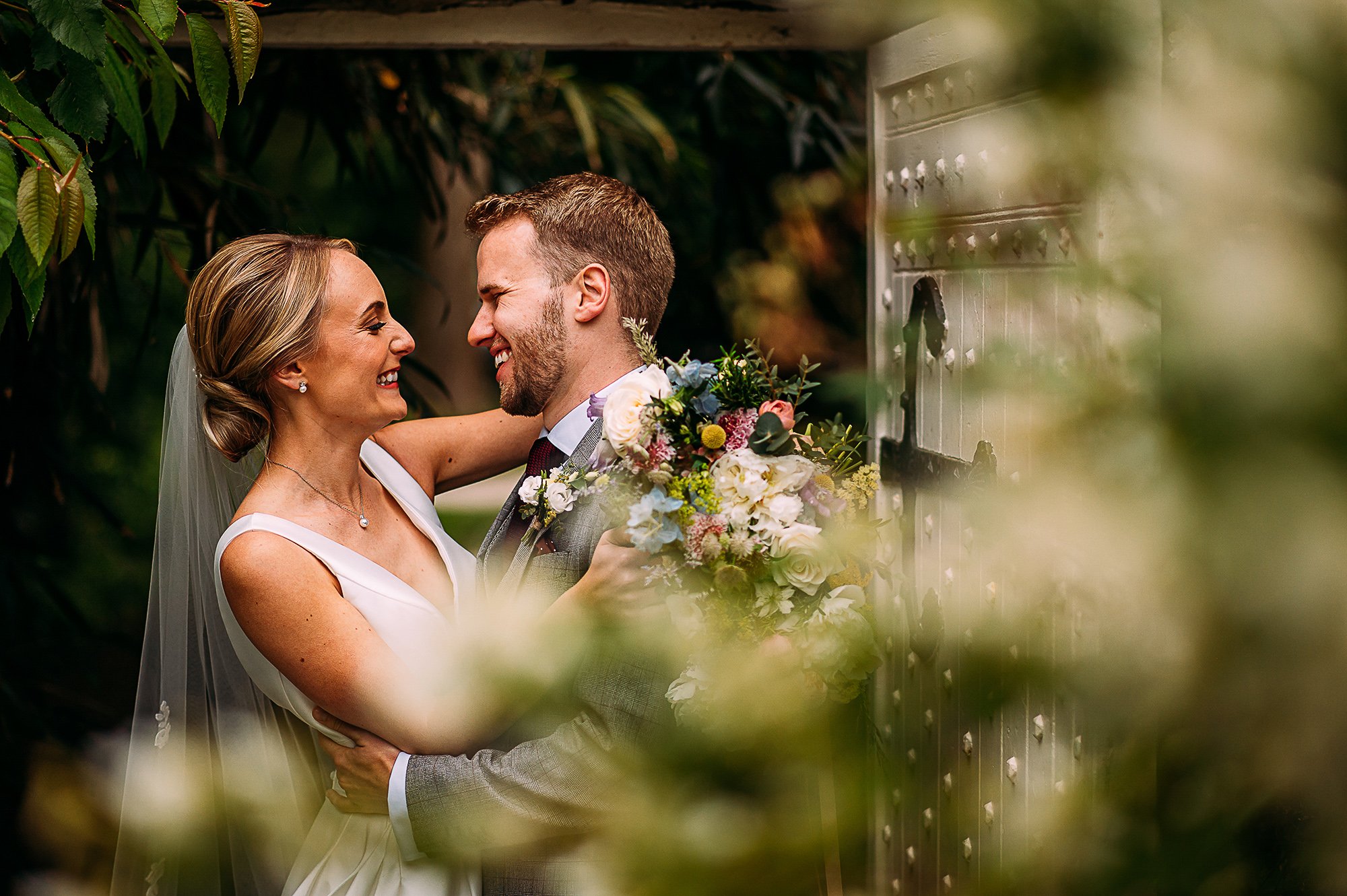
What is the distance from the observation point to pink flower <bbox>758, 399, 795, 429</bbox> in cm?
152

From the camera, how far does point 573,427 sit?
2.08 meters

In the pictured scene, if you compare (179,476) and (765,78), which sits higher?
(765,78)

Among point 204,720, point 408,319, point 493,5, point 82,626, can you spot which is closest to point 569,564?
point 204,720

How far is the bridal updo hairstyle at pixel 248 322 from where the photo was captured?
191cm

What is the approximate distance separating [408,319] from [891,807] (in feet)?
19.7

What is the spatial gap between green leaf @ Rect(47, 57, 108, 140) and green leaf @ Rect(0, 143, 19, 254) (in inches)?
7.9

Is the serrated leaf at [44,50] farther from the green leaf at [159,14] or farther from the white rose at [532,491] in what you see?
the white rose at [532,491]

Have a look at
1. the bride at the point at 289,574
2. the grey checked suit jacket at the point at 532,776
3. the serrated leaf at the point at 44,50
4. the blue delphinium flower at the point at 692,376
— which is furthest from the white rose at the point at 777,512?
the serrated leaf at the point at 44,50

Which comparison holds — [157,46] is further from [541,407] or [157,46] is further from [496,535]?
[496,535]

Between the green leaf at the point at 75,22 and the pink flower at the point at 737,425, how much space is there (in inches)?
35.6

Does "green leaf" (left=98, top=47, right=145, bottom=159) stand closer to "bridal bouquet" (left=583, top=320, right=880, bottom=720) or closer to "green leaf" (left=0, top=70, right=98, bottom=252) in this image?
"green leaf" (left=0, top=70, right=98, bottom=252)

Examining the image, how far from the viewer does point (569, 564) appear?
1.85m

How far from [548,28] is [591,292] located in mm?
→ 635

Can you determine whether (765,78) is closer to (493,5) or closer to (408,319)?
(493,5)
